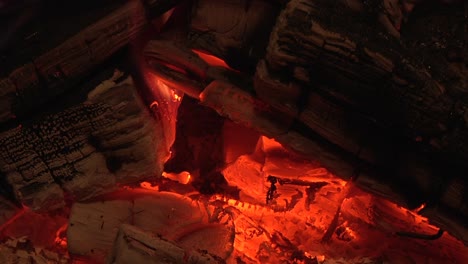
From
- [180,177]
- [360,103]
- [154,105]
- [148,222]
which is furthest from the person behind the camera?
→ [180,177]

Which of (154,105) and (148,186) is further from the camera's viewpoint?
(148,186)

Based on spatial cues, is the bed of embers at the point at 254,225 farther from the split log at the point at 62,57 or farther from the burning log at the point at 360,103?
the split log at the point at 62,57

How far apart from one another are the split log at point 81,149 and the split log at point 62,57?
0.20 meters

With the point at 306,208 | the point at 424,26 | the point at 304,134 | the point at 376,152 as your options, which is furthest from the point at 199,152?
the point at 424,26

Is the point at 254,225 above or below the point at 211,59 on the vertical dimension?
below

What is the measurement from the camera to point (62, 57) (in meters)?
3.46

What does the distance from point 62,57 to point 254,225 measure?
2.35 metres

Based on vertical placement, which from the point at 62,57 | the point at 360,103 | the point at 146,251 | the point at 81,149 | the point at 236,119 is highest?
A: the point at 360,103

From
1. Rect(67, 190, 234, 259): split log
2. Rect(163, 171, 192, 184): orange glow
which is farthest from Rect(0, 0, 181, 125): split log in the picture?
Rect(163, 171, 192, 184): orange glow

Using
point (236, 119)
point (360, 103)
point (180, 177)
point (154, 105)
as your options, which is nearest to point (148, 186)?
point (180, 177)

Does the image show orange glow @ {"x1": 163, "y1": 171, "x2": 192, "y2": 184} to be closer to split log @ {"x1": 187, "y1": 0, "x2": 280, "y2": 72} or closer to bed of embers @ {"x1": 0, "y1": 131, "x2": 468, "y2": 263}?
bed of embers @ {"x1": 0, "y1": 131, "x2": 468, "y2": 263}

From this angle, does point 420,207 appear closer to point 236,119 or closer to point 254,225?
point 254,225

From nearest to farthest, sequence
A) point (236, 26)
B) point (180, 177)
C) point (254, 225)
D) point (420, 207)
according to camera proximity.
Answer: point (420, 207) → point (236, 26) → point (254, 225) → point (180, 177)

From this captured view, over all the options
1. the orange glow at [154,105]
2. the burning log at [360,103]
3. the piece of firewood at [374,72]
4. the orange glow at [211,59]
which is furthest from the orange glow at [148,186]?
the piece of firewood at [374,72]
